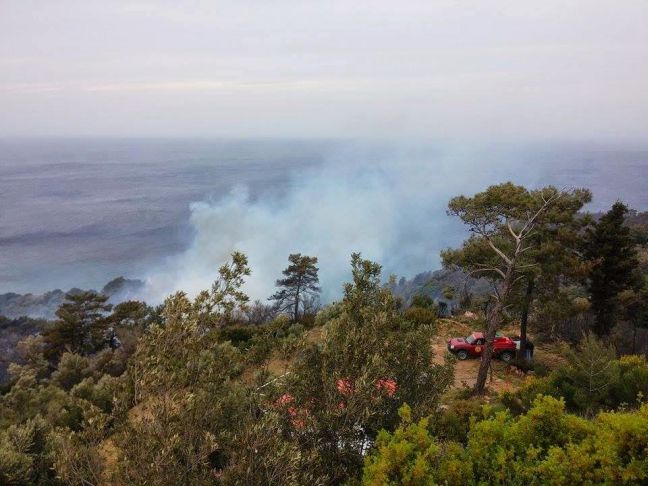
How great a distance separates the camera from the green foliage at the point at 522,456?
5887mm

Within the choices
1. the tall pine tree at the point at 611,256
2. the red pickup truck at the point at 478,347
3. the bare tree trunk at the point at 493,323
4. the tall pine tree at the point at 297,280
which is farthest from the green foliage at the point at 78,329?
the tall pine tree at the point at 611,256

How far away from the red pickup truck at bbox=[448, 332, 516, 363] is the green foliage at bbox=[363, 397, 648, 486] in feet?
48.4

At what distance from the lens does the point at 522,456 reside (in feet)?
22.8

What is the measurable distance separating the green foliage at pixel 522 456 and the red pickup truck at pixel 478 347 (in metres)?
14.7

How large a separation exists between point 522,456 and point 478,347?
51.6 ft

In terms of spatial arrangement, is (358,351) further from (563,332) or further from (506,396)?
(563,332)

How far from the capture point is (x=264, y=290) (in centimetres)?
11362

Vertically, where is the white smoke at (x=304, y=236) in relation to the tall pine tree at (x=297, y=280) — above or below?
below

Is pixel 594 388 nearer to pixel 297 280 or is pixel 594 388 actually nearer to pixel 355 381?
pixel 355 381

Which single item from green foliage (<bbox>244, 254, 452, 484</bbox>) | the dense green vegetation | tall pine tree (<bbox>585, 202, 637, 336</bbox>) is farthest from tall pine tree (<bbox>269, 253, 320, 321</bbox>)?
green foliage (<bbox>244, 254, 452, 484</bbox>)

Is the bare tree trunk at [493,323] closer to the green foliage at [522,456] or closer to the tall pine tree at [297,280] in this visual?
the green foliage at [522,456]

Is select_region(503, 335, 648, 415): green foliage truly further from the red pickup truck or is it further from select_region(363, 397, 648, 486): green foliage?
the red pickup truck

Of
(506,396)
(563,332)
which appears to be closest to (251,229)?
(563,332)

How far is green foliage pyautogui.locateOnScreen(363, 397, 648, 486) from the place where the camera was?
5887 millimetres
